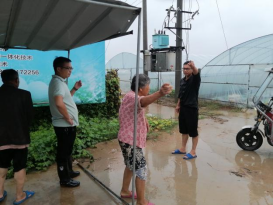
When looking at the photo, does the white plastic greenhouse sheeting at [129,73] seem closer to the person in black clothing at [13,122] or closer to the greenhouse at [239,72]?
the greenhouse at [239,72]

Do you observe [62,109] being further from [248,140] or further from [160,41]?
[160,41]

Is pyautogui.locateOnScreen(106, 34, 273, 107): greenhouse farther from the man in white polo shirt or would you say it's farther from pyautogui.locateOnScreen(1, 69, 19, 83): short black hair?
pyautogui.locateOnScreen(1, 69, 19, 83): short black hair

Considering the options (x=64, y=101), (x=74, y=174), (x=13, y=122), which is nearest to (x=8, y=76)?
(x=13, y=122)

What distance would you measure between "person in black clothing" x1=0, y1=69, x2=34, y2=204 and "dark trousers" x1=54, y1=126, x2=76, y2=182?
41cm

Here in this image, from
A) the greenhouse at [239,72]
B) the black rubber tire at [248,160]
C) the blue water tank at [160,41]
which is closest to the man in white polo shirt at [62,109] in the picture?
the black rubber tire at [248,160]

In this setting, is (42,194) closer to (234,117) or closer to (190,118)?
(190,118)

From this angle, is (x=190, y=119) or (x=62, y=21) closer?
(x=62, y=21)

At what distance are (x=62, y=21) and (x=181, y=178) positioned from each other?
2700 mm

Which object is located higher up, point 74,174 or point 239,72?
point 239,72

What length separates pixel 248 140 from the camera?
4.69 metres

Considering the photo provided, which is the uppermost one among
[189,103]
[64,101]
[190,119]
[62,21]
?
[62,21]

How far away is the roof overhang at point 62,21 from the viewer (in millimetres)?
2141

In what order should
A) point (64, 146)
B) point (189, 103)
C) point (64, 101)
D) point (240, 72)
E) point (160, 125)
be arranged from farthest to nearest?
point (240, 72)
point (160, 125)
point (189, 103)
point (64, 146)
point (64, 101)

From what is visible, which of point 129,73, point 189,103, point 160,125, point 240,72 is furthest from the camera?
point 129,73
